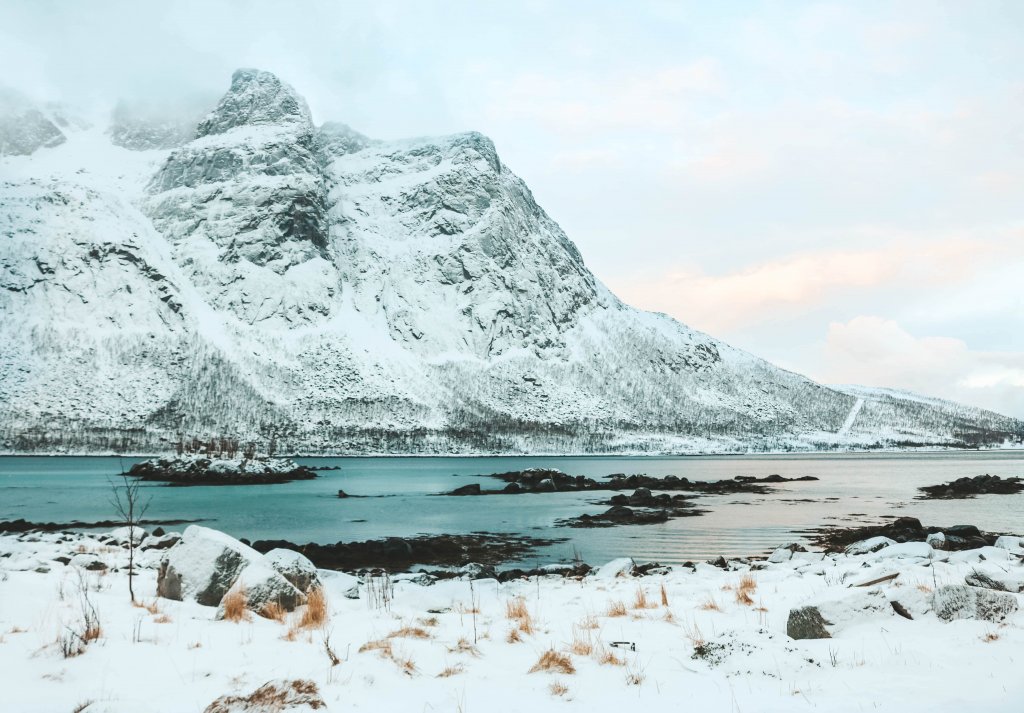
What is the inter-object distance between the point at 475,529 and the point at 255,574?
3114cm

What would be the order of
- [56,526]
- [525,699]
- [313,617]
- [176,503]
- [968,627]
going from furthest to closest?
[176,503], [56,526], [313,617], [968,627], [525,699]

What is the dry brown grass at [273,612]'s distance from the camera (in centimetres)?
1052

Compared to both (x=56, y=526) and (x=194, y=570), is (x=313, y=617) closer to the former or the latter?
(x=194, y=570)

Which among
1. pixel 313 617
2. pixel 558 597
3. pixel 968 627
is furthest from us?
pixel 558 597

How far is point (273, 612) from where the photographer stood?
35.1 feet

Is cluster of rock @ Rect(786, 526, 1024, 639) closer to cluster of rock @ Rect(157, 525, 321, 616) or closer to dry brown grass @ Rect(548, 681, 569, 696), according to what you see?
dry brown grass @ Rect(548, 681, 569, 696)

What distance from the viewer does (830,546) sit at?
29.1 meters

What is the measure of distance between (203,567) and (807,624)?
1068 centimetres

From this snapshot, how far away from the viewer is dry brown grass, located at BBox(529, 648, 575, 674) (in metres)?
7.41

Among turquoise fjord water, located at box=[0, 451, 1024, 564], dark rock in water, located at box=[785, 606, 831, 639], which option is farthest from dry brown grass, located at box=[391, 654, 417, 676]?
turquoise fjord water, located at box=[0, 451, 1024, 564]

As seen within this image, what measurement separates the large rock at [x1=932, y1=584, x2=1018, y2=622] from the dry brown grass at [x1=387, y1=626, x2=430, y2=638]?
7.04 metres

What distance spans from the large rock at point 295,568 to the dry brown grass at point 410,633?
4.02 metres

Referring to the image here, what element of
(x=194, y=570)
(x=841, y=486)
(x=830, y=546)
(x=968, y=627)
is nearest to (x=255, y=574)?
(x=194, y=570)

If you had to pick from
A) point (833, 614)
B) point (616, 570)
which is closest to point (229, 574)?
point (833, 614)
